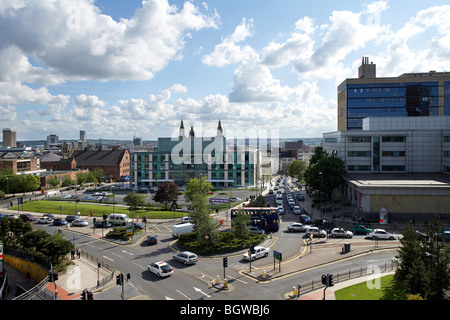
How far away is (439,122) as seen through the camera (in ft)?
235

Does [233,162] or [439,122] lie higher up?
[439,122]

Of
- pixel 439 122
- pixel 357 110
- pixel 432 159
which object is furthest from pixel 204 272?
pixel 357 110

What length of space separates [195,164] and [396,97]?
6450 centimetres

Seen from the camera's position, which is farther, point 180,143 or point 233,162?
point 180,143

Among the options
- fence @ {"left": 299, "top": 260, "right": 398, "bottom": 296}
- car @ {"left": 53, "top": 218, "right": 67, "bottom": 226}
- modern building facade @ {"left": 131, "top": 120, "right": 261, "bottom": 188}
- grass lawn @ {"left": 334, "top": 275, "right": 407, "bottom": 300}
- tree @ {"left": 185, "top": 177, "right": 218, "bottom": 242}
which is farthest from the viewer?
modern building facade @ {"left": 131, "top": 120, "right": 261, "bottom": 188}

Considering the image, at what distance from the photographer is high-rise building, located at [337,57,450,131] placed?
98812 mm

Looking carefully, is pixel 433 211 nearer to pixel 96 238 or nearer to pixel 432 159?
pixel 432 159

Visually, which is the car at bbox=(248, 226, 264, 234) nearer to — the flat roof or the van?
the flat roof

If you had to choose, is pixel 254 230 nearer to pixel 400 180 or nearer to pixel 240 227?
pixel 240 227

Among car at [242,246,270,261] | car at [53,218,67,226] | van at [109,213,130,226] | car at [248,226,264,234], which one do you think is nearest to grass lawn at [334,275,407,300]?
car at [242,246,270,261]

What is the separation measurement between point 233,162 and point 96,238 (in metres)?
58.3

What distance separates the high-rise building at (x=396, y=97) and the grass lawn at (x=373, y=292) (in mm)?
85669

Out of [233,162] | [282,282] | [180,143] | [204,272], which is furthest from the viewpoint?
[180,143]

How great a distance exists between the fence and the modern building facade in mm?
68387
